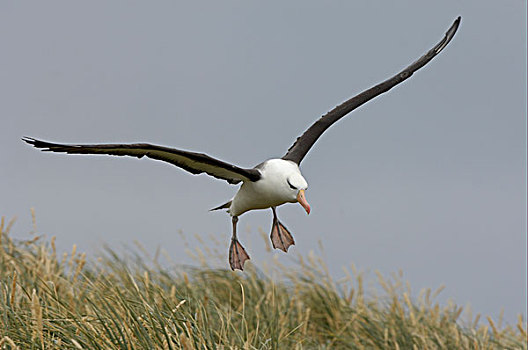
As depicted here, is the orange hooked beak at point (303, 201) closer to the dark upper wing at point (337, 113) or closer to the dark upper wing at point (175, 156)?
the dark upper wing at point (175, 156)

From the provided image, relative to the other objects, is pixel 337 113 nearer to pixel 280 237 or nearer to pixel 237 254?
pixel 280 237

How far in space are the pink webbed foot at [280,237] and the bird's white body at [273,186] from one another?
85cm

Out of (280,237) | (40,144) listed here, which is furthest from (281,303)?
(40,144)

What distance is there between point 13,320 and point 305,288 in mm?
4256

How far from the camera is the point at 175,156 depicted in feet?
16.9

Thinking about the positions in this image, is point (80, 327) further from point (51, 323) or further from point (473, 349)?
point (473, 349)

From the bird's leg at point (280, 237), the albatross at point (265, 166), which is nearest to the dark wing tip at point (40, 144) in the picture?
the albatross at point (265, 166)

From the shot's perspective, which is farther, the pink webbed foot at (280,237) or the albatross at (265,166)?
the pink webbed foot at (280,237)

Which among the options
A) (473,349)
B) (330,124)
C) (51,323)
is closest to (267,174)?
(330,124)

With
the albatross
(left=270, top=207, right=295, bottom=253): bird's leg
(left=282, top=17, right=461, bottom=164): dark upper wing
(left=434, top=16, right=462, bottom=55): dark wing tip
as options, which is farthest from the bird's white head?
(left=434, top=16, right=462, bottom=55): dark wing tip

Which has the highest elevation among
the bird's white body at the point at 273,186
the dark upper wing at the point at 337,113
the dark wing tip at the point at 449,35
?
the dark wing tip at the point at 449,35

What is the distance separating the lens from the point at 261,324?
6723 mm

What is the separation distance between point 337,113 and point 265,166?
121cm

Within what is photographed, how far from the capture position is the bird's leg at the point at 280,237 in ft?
21.1
